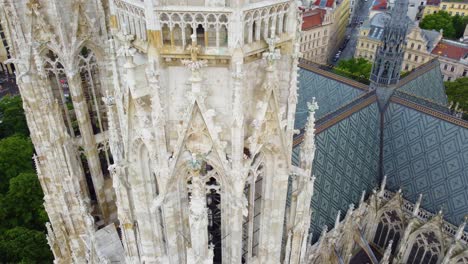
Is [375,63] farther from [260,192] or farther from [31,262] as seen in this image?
[31,262]

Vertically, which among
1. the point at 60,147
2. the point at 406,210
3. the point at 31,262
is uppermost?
the point at 60,147

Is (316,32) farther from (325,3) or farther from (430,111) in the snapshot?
(430,111)

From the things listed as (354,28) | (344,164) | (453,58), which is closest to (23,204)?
(344,164)

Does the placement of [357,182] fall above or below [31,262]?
above

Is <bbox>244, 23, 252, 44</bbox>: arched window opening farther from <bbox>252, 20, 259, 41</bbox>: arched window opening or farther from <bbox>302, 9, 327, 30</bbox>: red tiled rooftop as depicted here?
<bbox>302, 9, 327, 30</bbox>: red tiled rooftop

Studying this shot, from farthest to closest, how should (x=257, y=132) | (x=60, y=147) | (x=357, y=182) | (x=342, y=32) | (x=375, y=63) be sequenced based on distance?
1. (x=342, y=32)
2. (x=375, y=63)
3. (x=357, y=182)
4. (x=60, y=147)
5. (x=257, y=132)

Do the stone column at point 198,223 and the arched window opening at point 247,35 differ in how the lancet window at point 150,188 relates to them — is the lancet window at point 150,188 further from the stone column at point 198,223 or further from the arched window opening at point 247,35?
the arched window opening at point 247,35

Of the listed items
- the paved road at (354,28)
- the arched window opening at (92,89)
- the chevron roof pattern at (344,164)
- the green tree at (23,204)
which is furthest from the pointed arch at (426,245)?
the paved road at (354,28)

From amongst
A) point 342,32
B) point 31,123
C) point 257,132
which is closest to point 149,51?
point 257,132
